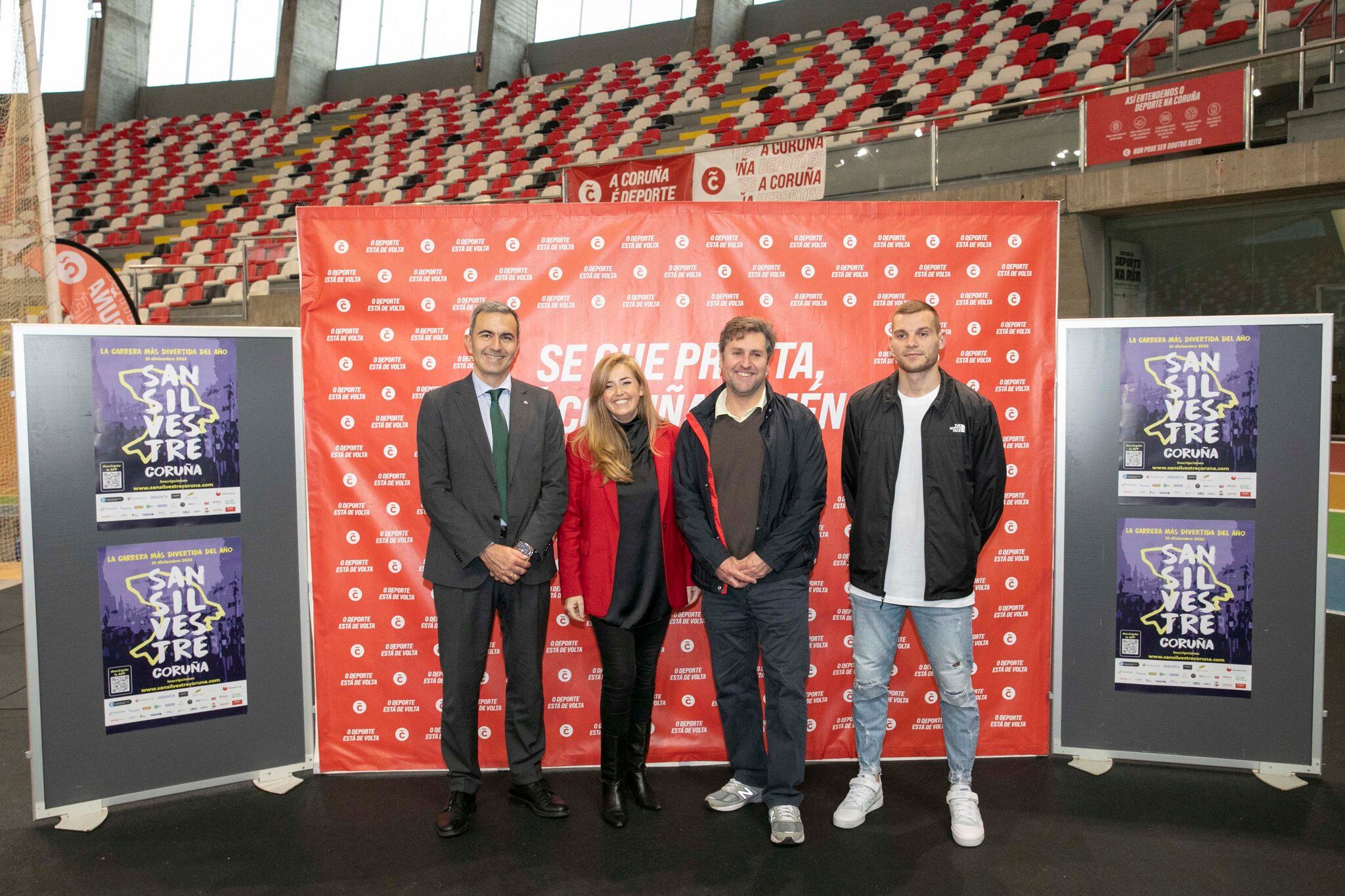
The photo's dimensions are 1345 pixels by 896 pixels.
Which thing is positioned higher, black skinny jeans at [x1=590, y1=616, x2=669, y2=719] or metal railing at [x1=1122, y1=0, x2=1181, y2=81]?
metal railing at [x1=1122, y1=0, x2=1181, y2=81]

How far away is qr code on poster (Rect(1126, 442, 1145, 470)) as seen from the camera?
3256 mm

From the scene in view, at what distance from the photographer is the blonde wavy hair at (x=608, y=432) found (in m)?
2.72

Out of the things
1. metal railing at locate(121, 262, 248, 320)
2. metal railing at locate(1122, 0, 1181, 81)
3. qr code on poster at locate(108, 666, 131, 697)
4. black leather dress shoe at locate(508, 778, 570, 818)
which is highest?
metal railing at locate(1122, 0, 1181, 81)

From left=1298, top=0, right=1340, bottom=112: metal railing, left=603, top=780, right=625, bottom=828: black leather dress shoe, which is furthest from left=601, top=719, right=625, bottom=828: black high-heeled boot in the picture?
left=1298, top=0, right=1340, bottom=112: metal railing

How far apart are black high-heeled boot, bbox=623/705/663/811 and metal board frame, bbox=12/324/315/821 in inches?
49.9

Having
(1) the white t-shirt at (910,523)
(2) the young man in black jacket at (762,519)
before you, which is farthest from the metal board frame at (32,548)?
(1) the white t-shirt at (910,523)

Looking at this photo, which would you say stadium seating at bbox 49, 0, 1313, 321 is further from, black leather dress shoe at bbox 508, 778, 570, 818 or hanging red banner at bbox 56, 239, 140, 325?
black leather dress shoe at bbox 508, 778, 570, 818

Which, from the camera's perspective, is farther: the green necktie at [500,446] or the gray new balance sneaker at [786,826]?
the green necktie at [500,446]

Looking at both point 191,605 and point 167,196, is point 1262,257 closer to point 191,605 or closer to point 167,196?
point 191,605

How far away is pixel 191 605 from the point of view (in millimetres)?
3074

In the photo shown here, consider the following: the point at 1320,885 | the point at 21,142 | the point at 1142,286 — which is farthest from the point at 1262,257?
the point at 21,142

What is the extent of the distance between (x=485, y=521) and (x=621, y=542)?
0.44 metres

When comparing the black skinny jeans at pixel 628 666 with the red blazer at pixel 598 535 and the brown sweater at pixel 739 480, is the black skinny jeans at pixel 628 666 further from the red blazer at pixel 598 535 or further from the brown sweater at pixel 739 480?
the brown sweater at pixel 739 480

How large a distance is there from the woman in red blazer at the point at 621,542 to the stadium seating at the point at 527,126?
4636mm
